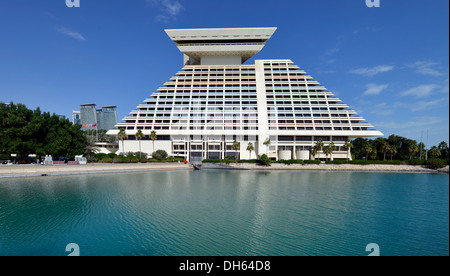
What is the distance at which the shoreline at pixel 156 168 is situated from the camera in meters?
29.7

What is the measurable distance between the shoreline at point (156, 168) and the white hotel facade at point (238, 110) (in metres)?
10.6

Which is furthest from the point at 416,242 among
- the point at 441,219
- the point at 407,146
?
the point at 407,146

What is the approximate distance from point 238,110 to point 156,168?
1562 inches

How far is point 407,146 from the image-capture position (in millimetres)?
65500

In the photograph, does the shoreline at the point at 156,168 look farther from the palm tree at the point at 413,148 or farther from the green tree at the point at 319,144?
the palm tree at the point at 413,148

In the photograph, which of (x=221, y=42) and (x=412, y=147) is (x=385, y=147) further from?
(x=221, y=42)

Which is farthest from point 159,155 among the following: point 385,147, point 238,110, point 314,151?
point 385,147

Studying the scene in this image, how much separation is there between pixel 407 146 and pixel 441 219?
6923 cm

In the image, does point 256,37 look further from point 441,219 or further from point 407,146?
point 441,219

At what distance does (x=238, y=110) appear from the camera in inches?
2977

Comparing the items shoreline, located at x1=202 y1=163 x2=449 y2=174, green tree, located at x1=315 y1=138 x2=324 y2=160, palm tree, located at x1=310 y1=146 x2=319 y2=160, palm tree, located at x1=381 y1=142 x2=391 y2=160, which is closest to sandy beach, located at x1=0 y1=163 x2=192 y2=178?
shoreline, located at x1=202 y1=163 x2=449 y2=174

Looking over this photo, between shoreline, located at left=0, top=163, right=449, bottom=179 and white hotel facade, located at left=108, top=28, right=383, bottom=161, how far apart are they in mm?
10562

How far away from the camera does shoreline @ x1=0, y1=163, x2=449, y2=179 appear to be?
97.5 feet

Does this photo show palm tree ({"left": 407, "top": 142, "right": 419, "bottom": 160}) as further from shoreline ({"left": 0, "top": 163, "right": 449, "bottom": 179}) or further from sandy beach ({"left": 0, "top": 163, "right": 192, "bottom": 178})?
sandy beach ({"left": 0, "top": 163, "right": 192, "bottom": 178})
